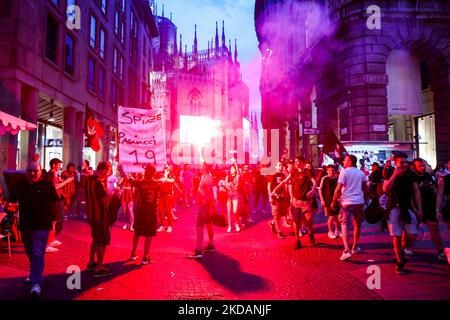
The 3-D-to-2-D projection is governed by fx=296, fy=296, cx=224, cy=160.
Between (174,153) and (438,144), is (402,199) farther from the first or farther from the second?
(174,153)

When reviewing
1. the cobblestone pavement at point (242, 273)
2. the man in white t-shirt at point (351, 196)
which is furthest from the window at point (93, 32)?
the man in white t-shirt at point (351, 196)

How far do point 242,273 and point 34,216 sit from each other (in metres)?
3.20

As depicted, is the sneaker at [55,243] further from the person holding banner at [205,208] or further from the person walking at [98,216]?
the person holding banner at [205,208]

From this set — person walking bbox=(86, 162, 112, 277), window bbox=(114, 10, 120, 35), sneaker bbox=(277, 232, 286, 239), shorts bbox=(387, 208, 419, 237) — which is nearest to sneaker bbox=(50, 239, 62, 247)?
person walking bbox=(86, 162, 112, 277)

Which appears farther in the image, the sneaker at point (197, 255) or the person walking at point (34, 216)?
the sneaker at point (197, 255)

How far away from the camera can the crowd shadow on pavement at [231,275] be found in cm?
423

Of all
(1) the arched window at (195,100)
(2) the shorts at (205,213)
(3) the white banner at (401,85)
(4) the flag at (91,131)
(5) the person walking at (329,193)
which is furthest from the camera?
(1) the arched window at (195,100)

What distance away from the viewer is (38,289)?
3.88m

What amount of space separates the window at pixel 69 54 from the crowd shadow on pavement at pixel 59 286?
15592mm

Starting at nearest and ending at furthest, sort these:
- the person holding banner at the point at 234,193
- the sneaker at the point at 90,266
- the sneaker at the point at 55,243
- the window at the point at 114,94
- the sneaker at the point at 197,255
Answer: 1. the sneaker at the point at 90,266
2. the sneaker at the point at 197,255
3. the sneaker at the point at 55,243
4. the person holding banner at the point at 234,193
5. the window at the point at 114,94

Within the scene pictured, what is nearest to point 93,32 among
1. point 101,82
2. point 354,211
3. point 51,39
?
point 101,82

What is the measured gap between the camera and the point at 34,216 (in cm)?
405

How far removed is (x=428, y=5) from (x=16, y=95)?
20.1 m
